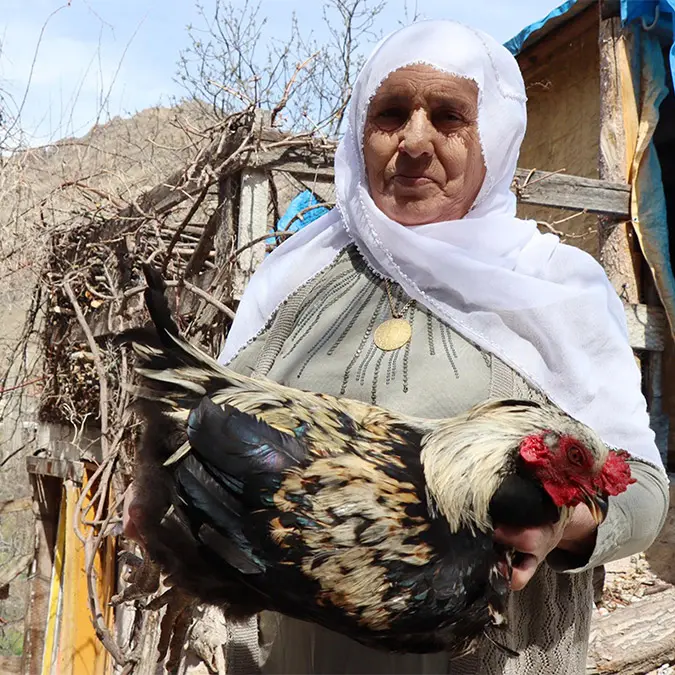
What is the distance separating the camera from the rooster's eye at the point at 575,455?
1.35 metres

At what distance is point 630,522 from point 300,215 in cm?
313

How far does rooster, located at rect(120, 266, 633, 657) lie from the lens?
1.33 m

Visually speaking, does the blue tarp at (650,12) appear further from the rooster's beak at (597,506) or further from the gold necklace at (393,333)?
the rooster's beak at (597,506)

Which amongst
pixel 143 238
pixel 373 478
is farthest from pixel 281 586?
pixel 143 238

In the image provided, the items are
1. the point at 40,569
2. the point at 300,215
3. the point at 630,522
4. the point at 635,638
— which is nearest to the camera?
the point at 630,522

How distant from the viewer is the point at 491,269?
180 centimetres

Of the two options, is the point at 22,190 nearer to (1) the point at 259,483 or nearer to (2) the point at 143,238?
(2) the point at 143,238

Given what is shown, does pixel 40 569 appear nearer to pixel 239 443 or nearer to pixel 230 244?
pixel 230 244

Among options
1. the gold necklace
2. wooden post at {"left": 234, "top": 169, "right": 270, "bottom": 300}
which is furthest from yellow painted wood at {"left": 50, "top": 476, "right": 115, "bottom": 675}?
the gold necklace

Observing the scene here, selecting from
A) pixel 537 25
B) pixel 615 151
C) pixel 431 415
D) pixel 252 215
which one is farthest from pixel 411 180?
pixel 537 25

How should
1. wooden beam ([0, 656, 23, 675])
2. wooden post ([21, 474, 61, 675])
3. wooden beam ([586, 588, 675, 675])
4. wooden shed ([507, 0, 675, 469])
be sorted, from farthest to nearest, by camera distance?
wooden post ([21, 474, 61, 675]) < wooden beam ([0, 656, 23, 675]) < wooden shed ([507, 0, 675, 469]) < wooden beam ([586, 588, 675, 675])

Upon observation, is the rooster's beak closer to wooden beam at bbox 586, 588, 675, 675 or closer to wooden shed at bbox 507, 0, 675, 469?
wooden beam at bbox 586, 588, 675, 675

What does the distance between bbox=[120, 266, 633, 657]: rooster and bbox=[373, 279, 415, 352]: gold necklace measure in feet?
1.03

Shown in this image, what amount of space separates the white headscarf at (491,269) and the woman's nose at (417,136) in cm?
12
